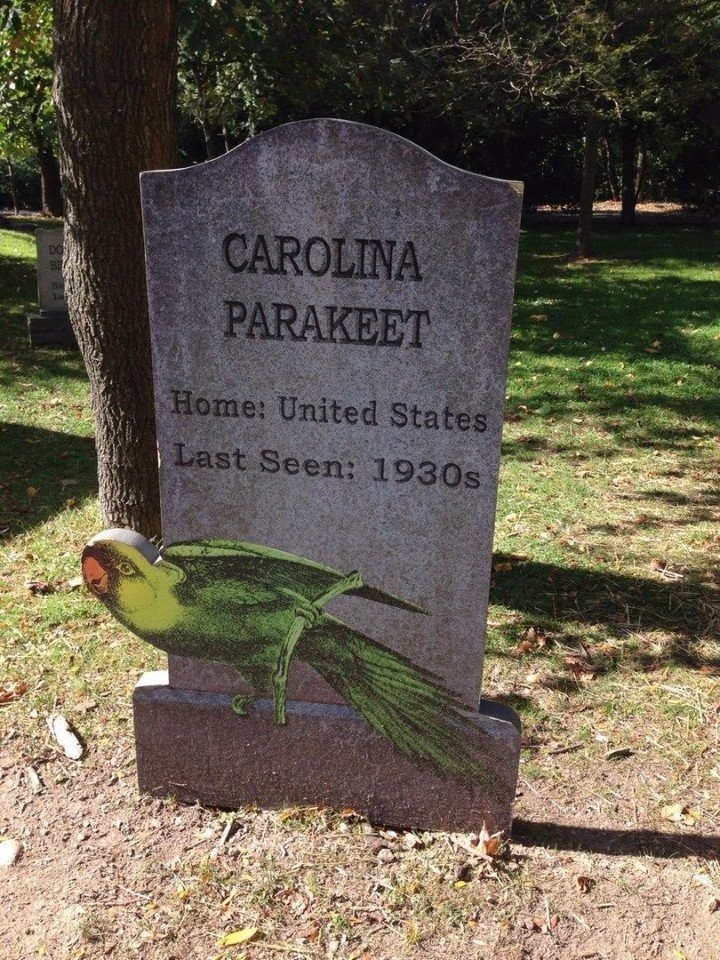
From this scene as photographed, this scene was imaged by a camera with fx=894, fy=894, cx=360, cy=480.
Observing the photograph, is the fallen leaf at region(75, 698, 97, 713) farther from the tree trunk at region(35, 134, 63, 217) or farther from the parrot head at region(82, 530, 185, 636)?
the tree trunk at region(35, 134, 63, 217)

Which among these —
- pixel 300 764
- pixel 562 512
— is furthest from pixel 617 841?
pixel 562 512

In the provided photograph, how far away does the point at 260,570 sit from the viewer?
9.93 feet

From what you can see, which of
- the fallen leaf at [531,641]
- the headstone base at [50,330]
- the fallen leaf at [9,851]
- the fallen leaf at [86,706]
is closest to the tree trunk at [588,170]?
the headstone base at [50,330]

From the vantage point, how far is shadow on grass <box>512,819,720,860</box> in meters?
3.05

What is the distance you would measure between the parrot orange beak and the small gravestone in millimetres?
7527

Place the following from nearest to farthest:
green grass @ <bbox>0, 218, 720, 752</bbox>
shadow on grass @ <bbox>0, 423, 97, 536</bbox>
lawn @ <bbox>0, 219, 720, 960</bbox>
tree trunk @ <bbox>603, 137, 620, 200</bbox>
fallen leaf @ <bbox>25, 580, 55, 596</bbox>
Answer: lawn @ <bbox>0, 219, 720, 960</bbox> < green grass @ <bbox>0, 218, 720, 752</bbox> < fallen leaf @ <bbox>25, 580, 55, 596</bbox> < shadow on grass @ <bbox>0, 423, 97, 536</bbox> < tree trunk @ <bbox>603, 137, 620, 200</bbox>

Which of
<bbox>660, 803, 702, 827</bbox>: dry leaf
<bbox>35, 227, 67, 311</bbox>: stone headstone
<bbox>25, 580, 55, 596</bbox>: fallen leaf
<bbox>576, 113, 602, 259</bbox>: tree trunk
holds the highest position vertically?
<bbox>576, 113, 602, 259</bbox>: tree trunk

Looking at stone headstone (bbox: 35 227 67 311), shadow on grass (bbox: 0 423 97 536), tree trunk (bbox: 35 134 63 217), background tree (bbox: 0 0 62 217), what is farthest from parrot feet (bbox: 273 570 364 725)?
tree trunk (bbox: 35 134 63 217)

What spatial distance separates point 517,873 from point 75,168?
354 cm

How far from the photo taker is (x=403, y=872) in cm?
295

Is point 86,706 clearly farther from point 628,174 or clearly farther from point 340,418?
point 628,174

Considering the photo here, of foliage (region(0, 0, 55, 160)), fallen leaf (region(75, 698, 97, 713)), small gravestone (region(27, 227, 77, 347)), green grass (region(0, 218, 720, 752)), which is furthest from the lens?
small gravestone (region(27, 227, 77, 347))

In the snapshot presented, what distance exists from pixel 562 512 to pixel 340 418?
3168 millimetres

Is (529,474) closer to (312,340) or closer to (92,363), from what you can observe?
(92,363)
